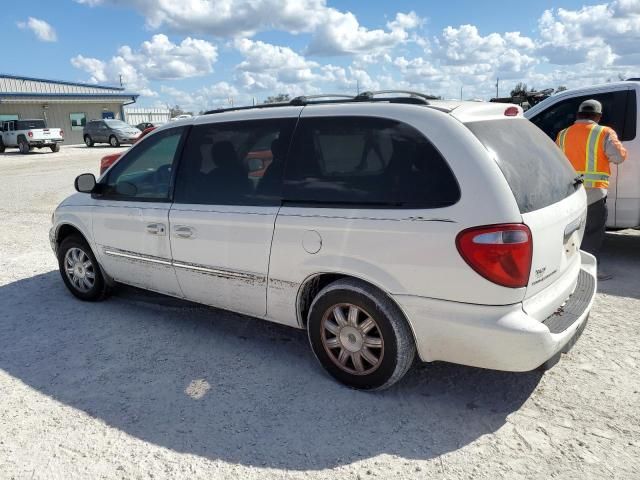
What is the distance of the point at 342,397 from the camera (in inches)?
129

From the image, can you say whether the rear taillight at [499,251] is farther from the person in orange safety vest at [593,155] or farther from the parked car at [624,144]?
the parked car at [624,144]

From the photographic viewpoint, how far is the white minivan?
2756 mm

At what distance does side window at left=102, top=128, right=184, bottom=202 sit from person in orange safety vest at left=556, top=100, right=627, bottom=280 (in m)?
3.78

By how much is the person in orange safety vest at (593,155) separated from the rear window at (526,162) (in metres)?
1.97

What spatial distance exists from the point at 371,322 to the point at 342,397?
0.53 meters

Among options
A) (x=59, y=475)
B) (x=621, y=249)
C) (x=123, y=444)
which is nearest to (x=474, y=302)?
(x=123, y=444)

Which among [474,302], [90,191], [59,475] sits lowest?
[59,475]

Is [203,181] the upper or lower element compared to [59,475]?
upper

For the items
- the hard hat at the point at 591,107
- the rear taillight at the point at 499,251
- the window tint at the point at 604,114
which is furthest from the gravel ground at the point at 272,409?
the window tint at the point at 604,114

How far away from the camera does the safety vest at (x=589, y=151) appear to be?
5180mm

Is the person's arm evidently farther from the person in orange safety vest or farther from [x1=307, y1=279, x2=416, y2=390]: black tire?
[x1=307, y1=279, x2=416, y2=390]: black tire

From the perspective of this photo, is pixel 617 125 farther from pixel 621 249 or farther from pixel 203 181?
pixel 203 181

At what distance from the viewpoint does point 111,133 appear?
32938 mm

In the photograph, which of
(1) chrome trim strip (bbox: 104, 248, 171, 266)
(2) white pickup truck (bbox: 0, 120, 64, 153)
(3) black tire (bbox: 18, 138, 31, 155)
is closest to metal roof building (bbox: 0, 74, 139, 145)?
(2) white pickup truck (bbox: 0, 120, 64, 153)
